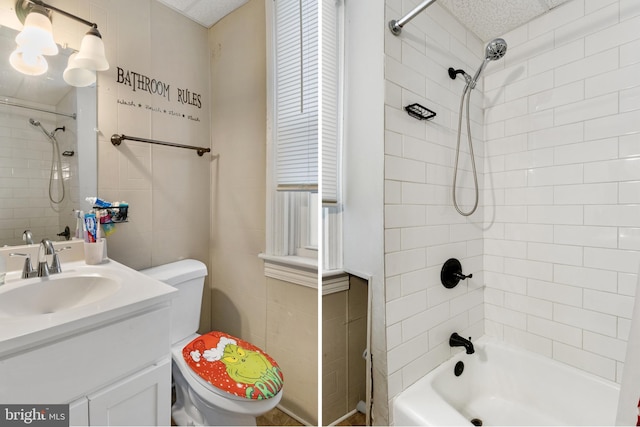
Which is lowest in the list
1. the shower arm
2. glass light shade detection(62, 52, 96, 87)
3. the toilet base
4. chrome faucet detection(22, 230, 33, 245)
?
the toilet base

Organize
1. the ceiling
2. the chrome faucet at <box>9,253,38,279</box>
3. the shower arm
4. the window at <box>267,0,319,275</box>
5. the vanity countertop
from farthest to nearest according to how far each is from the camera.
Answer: the ceiling < the shower arm < the chrome faucet at <box>9,253,38,279</box> < the window at <box>267,0,319,275</box> < the vanity countertop

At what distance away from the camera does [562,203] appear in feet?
4.22

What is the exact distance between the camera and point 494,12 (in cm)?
129

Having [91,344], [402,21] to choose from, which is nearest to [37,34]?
[91,344]

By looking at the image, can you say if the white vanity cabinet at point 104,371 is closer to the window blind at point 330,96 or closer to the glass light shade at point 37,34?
the window blind at point 330,96

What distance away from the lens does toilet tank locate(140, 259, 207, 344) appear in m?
0.75

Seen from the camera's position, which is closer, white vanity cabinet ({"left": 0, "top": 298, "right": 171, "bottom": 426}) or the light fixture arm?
white vanity cabinet ({"left": 0, "top": 298, "right": 171, "bottom": 426})

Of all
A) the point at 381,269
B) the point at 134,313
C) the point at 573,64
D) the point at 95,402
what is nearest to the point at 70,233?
the point at 134,313

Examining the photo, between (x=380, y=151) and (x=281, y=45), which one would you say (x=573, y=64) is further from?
(x=281, y=45)

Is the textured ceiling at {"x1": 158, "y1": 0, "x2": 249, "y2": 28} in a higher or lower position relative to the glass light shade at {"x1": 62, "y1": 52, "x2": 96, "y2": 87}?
higher

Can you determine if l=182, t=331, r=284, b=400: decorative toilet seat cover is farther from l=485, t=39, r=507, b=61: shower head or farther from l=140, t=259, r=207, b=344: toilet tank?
l=485, t=39, r=507, b=61: shower head

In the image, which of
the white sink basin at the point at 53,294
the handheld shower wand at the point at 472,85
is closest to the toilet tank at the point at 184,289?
the white sink basin at the point at 53,294

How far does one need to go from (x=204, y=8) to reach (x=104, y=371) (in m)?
0.90

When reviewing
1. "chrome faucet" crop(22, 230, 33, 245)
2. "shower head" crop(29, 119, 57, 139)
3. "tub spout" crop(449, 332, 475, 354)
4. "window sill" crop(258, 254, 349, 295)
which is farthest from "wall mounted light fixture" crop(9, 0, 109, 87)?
"tub spout" crop(449, 332, 475, 354)
